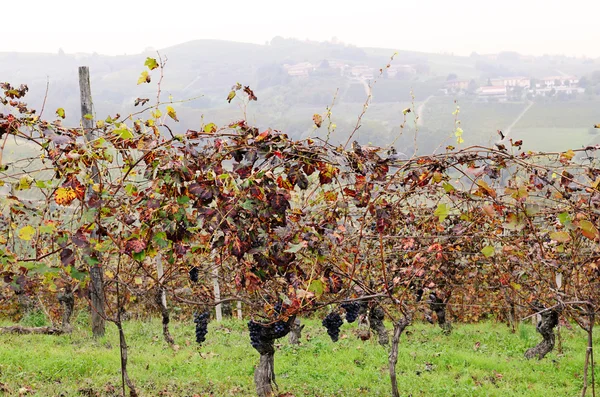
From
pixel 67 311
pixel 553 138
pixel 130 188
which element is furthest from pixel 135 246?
pixel 553 138

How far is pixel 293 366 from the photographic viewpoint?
291 inches

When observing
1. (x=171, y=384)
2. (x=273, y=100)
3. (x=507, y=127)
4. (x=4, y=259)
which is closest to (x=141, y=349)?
(x=171, y=384)

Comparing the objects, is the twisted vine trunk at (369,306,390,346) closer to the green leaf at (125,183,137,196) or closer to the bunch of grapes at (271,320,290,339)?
the bunch of grapes at (271,320,290,339)

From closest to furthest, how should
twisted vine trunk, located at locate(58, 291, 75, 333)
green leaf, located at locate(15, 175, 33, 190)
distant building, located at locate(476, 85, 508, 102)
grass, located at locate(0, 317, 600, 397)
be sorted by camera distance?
green leaf, located at locate(15, 175, 33, 190)
grass, located at locate(0, 317, 600, 397)
twisted vine trunk, located at locate(58, 291, 75, 333)
distant building, located at locate(476, 85, 508, 102)

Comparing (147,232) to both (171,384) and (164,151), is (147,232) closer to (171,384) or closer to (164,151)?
(164,151)

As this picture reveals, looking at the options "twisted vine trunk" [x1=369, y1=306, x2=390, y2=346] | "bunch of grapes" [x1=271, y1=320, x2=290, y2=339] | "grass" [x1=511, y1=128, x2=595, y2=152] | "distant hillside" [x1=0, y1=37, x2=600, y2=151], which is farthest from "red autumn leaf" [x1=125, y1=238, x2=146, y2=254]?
"grass" [x1=511, y1=128, x2=595, y2=152]

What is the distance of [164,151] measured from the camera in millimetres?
3307

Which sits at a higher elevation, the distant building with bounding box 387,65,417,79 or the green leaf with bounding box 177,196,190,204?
the distant building with bounding box 387,65,417,79

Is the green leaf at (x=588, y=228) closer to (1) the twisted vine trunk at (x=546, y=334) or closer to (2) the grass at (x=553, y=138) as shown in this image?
(1) the twisted vine trunk at (x=546, y=334)

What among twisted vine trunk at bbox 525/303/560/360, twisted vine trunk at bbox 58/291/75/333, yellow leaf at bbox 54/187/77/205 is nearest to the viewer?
yellow leaf at bbox 54/187/77/205

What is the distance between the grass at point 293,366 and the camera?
6.18 meters

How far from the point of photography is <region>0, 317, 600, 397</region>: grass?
6.18 m

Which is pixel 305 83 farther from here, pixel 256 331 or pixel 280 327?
pixel 280 327

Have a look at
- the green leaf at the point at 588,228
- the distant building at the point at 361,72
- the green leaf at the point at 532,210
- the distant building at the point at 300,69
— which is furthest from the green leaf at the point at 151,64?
the distant building at the point at 361,72
